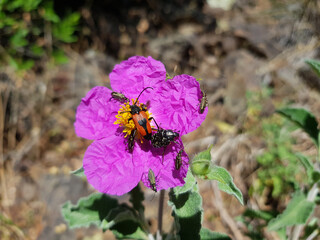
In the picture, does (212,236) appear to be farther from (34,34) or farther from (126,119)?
(34,34)

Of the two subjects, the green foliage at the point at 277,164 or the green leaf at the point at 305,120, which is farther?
the green foliage at the point at 277,164

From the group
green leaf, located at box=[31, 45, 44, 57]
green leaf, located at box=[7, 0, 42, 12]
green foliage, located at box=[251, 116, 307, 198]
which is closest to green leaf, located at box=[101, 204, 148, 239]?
green foliage, located at box=[251, 116, 307, 198]

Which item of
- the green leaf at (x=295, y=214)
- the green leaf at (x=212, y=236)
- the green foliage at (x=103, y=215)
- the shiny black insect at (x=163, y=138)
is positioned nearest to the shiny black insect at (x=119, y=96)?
the shiny black insect at (x=163, y=138)

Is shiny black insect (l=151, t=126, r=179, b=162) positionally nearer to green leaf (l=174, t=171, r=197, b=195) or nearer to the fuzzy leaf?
green leaf (l=174, t=171, r=197, b=195)

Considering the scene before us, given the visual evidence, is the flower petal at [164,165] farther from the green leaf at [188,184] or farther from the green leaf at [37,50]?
the green leaf at [37,50]

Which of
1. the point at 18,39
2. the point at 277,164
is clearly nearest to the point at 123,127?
the point at 277,164

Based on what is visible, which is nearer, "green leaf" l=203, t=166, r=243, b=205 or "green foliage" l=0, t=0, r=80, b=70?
"green leaf" l=203, t=166, r=243, b=205
